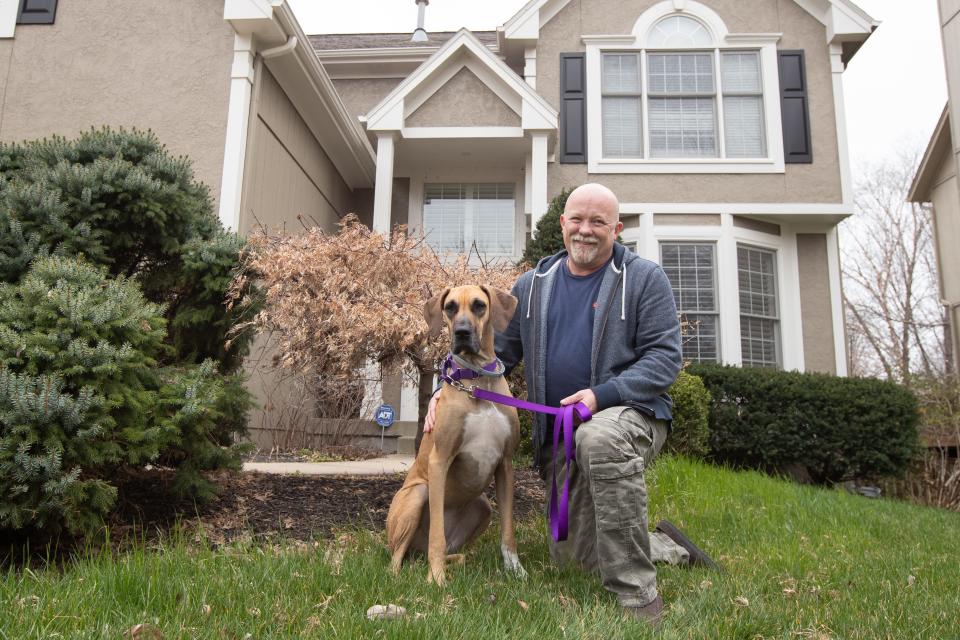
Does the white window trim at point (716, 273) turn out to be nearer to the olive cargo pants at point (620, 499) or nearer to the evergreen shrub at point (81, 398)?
the olive cargo pants at point (620, 499)

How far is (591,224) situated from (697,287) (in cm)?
743

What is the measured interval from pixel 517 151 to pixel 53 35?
21.1 ft

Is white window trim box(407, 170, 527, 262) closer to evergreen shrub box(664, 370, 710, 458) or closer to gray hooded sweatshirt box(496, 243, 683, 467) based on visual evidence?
evergreen shrub box(664, 370, 710, 458)

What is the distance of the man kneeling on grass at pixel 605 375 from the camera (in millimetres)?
2664

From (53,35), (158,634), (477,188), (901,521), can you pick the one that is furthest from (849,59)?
(158,634)

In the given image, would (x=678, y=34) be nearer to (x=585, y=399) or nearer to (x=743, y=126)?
(x=743, y=126)

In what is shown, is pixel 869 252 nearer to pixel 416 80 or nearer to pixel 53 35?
pixel 416 80

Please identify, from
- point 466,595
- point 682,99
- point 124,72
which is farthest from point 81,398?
point 682,99

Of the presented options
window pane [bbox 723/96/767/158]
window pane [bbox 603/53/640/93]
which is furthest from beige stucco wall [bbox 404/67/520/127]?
window pane [bbox 723/96/767/158]

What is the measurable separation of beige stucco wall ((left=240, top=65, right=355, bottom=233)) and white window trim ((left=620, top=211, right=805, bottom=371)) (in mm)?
4789

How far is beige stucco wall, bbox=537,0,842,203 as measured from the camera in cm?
1023

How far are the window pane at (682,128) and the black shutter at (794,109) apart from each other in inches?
42.0

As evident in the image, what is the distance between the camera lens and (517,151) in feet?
34.0

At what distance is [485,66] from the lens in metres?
9.78
